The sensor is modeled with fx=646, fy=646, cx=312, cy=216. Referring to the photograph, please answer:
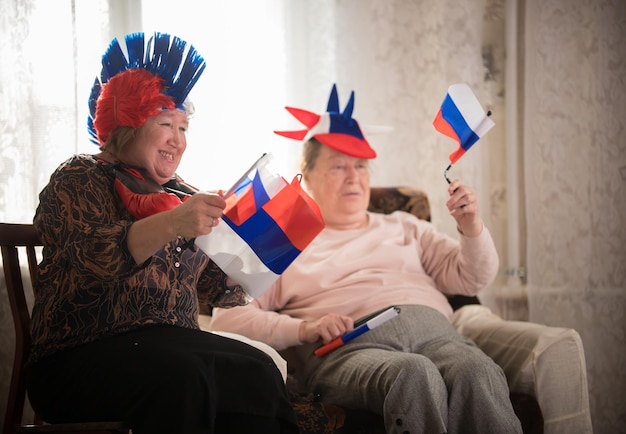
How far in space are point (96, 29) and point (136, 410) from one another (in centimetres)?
128

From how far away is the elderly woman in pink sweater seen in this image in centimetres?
143

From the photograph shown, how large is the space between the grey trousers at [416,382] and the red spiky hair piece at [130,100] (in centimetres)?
74

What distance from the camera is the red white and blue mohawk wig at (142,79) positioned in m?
1.30

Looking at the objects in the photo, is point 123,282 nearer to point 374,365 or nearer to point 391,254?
point 374,365

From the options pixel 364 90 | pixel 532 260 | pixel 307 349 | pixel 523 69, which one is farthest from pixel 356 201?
pixel 523 69

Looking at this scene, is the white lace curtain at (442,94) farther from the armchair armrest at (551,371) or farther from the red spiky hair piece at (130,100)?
the armchair armrest at (551,371)

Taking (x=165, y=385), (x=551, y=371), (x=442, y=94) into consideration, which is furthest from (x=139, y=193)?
(x=442, y=94)

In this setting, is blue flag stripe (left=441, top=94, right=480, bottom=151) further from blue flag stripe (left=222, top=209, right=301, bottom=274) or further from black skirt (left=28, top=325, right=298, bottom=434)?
black skirt (left=28, top=325, right=298, bottom=434)

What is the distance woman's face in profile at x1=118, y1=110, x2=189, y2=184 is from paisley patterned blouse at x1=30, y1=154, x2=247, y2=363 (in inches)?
3.1

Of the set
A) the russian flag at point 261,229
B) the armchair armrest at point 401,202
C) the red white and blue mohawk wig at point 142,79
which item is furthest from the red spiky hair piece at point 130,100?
the armchair armrest at point 401,202

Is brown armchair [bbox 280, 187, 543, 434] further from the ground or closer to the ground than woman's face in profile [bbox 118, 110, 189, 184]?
closer to the ground

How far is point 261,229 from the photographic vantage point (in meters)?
1.29

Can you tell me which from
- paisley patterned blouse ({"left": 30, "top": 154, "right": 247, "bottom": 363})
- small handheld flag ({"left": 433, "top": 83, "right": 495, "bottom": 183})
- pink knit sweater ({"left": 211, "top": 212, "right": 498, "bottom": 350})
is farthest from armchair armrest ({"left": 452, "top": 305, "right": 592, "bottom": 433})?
paisley patterned blouse ({"left": 30, "top": 154, "right": 247, "bottom": 363})

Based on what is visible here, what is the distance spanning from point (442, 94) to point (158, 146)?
1.45 metres
